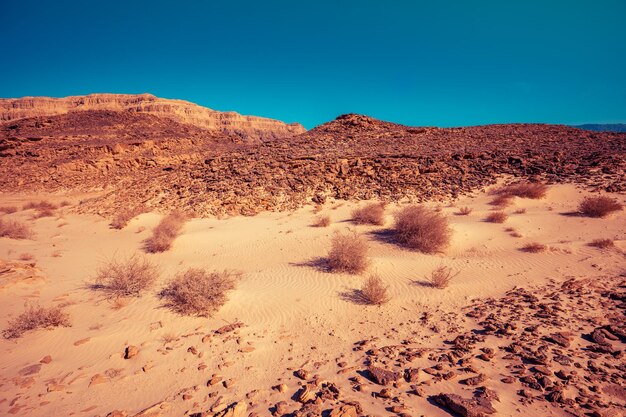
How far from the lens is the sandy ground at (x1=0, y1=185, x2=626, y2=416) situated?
344 centimetres

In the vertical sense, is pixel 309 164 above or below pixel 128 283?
above

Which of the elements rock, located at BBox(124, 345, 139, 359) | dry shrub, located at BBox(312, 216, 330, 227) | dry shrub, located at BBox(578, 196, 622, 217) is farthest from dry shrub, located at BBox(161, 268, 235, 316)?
dry shrub, located at BBox(578, 196, 622, 217)

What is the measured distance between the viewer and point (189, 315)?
534 centimetres

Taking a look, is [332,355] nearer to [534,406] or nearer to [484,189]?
[534,406]

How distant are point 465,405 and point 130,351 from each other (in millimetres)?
4462

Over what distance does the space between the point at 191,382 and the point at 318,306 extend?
2620 mm

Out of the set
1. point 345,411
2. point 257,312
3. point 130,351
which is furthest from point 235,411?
point 257,312

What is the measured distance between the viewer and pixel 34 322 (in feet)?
16.1

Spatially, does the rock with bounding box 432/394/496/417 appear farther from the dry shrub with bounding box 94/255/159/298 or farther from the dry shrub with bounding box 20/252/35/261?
the dry shrub with bounding box 20/252/35/261

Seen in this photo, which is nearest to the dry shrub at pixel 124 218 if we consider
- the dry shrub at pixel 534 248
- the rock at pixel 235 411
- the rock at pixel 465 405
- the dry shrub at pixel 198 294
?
the dry shrub at pixel 198 294

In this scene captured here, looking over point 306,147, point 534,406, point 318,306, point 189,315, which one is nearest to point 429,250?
point 318,306

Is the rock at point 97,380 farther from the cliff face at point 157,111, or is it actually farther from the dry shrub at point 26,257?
the cliff face at point 157,111

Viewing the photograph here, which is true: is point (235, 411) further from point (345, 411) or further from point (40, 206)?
point (40, 206)

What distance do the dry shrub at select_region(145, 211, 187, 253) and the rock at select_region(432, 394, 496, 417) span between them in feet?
30.1
